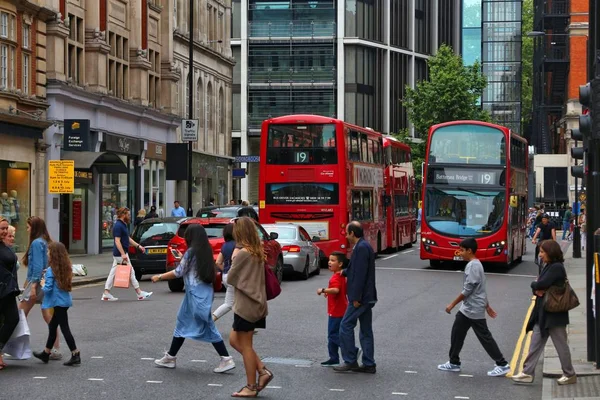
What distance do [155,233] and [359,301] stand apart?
15.9 m

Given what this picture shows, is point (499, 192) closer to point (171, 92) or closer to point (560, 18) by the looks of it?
point (171, 92)

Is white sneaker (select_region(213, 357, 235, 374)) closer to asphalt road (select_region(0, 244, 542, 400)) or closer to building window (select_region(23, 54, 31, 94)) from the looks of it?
asphalt road (select_region(0, 244, 542, 400))

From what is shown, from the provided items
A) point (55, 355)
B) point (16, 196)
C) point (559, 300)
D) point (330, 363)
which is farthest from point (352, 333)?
point (16, 196)

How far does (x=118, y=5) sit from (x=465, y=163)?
16624 mm

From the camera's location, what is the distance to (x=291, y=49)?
83.9 meters

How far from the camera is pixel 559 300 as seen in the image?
12.3 metres

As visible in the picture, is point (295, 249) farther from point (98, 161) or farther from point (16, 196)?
point (98, 161)

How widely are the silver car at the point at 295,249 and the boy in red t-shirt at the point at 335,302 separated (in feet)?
45.7

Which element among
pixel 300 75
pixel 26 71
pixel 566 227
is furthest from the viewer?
pixel 300 75

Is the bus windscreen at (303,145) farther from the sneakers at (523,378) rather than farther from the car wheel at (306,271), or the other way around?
the sneakers at (523,378)

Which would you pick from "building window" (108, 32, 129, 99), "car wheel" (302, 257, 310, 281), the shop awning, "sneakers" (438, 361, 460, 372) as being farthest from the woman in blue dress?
"building window" (108, 32, 129, 99)

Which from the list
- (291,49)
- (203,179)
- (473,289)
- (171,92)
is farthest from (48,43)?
(291,49)

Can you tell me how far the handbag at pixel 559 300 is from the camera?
1230 cm

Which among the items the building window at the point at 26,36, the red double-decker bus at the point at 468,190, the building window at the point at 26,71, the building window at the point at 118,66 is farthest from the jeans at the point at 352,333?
the building window at the point at 118,66
